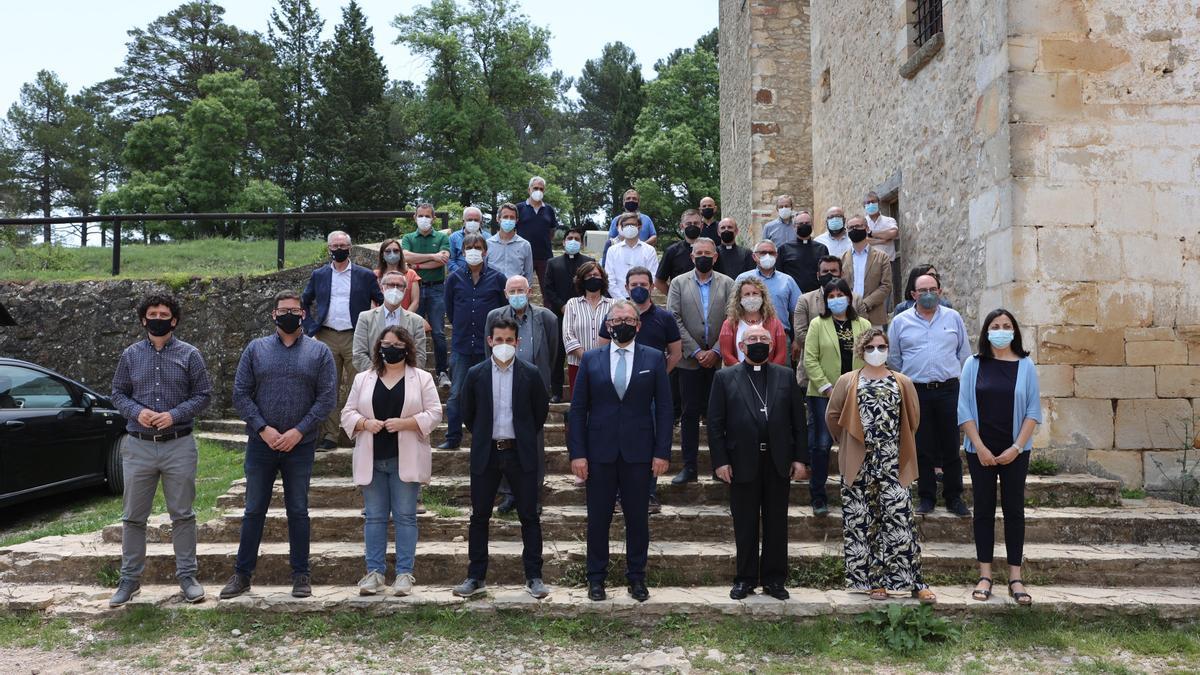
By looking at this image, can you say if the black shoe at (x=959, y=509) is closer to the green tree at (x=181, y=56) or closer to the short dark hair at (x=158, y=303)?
the short dark hair at (x=158, y=303)

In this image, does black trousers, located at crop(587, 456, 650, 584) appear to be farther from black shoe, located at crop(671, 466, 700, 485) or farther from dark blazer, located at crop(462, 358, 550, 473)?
black shoe, located at crop(671, 466, 700, 485)

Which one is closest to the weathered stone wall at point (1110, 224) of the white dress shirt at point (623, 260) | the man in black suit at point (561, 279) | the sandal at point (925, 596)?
the sandal at point (925, 596)

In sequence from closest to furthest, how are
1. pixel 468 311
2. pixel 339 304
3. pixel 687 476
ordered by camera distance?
pixel 687 476, pixel 468 311, pixel 339 304

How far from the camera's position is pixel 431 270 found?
8609 mm

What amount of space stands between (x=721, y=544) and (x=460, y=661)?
215 centimetres

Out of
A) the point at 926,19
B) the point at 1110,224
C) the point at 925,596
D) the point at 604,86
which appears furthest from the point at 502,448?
the point at 604,86

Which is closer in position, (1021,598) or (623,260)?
(1021,598)

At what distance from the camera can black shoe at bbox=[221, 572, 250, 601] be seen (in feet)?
17.6

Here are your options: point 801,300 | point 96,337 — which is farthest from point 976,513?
point 96,337

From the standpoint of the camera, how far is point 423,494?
6.69 meters

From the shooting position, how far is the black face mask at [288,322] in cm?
561

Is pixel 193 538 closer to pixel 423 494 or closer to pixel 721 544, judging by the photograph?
pixel 423 494

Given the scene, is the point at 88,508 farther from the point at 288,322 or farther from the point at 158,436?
the point at 288,322

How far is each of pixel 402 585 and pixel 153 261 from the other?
11.1 meters
